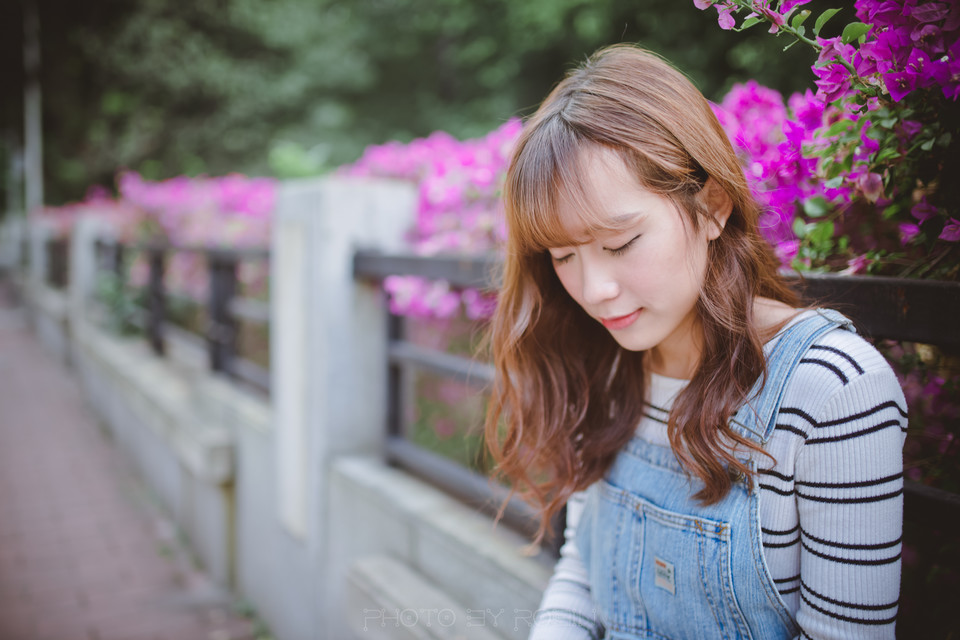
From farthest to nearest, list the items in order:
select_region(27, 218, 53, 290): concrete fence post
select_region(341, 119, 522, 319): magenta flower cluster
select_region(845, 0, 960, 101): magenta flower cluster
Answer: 1. select_region(27, 218, 53, 290): concrete fence post
2. select_region(341, 119, 522, 319): magenta flower cluster
3. select_region(845, 0, 960, 101): magenta flower cluster

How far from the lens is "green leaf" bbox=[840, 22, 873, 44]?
1.00 m

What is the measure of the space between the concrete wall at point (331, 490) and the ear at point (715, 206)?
103 centimetres

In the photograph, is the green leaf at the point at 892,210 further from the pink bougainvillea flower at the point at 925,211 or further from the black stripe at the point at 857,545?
the black stripe at the point at 857,545

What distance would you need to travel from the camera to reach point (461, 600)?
2021 mm

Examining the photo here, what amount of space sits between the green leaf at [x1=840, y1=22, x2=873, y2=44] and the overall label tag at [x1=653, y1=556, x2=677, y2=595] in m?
0.87

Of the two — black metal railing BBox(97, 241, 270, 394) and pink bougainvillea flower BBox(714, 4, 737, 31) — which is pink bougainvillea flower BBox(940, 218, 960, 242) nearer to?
pink bougainvillea flower BBox(714, 4, 737, 31)

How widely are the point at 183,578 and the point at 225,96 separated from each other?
1362 cm

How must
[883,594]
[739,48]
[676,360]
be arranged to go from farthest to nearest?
[739,48]
[676,360]
[883,594]

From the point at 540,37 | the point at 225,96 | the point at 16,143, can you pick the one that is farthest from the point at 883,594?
the point at 16,143

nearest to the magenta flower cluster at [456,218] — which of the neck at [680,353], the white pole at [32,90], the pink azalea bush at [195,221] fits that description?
the neck at [680,353]

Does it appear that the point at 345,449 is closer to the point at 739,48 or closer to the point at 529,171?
the point at 529,171

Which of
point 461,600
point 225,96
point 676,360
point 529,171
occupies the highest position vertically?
point 225,96

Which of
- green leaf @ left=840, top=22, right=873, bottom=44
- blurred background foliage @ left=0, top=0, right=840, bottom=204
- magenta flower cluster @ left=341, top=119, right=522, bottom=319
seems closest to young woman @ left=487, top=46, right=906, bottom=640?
green leaf @ left=840, top=22, right=873, bottom=44

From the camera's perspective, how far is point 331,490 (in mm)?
2727
